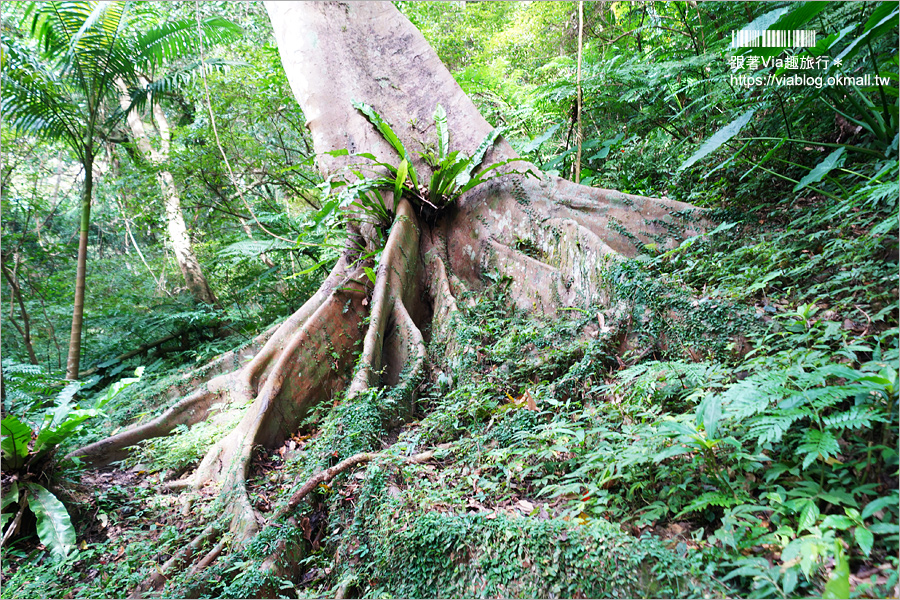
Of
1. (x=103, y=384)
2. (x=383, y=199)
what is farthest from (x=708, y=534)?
(x=103, y=384)

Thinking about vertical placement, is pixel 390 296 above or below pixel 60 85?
below

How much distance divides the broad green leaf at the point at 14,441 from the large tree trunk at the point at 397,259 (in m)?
0.68

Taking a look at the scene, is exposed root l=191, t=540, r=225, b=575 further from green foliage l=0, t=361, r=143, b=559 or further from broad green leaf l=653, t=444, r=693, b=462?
broad green leaf l=653, t=444, r=693, b=462

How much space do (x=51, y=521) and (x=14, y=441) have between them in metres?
0.58

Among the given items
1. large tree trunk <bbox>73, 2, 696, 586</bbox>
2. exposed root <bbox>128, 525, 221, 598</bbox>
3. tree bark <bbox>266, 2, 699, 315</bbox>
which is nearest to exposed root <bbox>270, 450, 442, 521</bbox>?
large tree trunk <bbox>73, 2, 696, 586</bbox>

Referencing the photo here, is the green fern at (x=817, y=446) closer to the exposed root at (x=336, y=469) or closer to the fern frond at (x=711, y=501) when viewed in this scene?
the fern frond at (x=711, y=501)

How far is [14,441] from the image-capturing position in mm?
3111

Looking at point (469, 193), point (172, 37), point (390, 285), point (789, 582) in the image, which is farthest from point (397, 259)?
point (172, 37)

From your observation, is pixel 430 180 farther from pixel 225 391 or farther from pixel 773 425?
pixel 773 425

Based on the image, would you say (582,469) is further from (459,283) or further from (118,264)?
(118,264)

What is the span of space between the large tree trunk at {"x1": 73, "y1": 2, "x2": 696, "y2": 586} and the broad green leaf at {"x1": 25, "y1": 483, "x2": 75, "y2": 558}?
0.73 meters

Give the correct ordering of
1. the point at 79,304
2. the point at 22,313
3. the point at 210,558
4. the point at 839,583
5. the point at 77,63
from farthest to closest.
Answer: the point at 22,313 < the point at 79,304 < the point at 77,63 < the point at 210,558 < the point at 839,583

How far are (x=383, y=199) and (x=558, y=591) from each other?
3.79 metres

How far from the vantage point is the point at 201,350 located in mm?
7023
